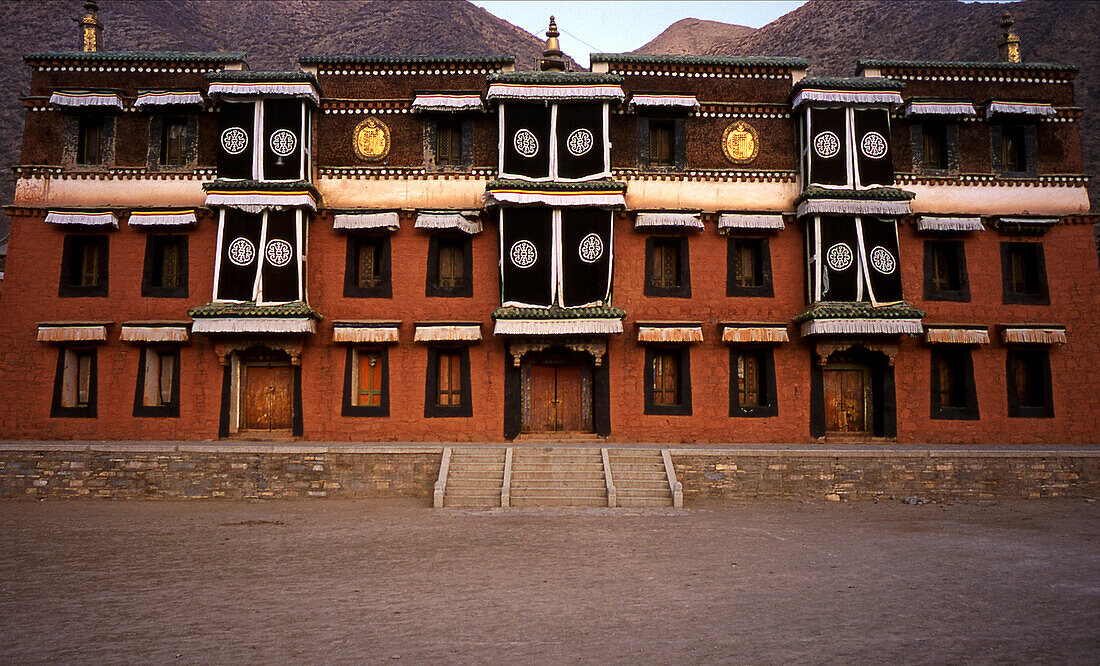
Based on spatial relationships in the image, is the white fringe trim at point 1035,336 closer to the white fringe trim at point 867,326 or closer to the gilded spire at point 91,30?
the white fringe trim at point 867,326

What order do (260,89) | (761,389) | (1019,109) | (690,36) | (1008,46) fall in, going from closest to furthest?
(260,89)
(761,389)
(1019,109)
(1008,46)
(690,36)

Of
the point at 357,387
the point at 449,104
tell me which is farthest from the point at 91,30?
the point at 357,387

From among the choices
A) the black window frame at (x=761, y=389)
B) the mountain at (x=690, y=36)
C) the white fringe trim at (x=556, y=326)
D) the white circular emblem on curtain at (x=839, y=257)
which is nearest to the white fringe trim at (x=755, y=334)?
the black window frame at (x=761, y=389)

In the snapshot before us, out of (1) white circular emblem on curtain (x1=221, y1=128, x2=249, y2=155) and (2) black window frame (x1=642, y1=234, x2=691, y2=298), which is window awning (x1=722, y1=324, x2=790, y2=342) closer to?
(2) black window frame (x1=642, y1=234, x2=691, y2=298)

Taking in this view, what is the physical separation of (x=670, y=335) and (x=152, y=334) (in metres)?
15.3

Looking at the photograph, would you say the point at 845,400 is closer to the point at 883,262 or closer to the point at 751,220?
the point at 883,262

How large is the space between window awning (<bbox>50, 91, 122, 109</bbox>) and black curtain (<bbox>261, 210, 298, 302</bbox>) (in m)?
6.12

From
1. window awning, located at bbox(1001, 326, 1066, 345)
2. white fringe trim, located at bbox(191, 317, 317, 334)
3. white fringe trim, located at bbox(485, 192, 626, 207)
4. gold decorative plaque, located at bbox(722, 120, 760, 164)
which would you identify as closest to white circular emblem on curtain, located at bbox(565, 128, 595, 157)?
white fringe trim, located at bbox(485, 192, 626, 207)

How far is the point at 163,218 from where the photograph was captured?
21.5 m

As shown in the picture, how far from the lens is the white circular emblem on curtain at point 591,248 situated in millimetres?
21250

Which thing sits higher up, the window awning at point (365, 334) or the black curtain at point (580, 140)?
the black curtain at point (580, 140)

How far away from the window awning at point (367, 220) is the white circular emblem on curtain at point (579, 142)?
565cm

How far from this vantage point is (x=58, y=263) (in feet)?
71.4

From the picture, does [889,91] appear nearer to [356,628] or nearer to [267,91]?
[267,91]
